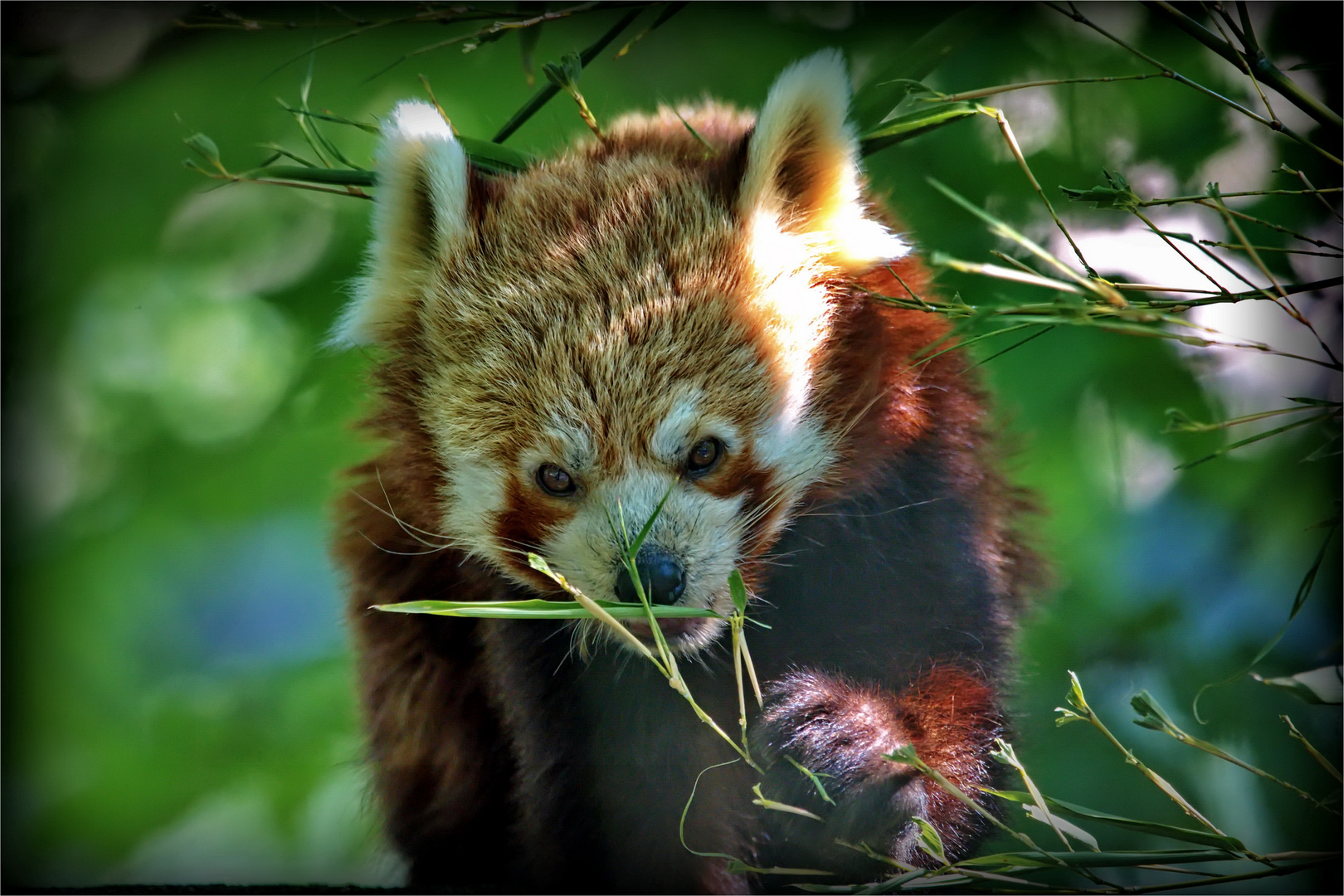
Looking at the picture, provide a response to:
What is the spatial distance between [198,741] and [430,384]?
2.96 ft

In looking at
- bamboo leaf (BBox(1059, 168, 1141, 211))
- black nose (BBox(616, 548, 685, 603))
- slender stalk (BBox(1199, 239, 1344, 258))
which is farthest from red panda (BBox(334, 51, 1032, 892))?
slender stalk (BBox(1199, 239, 1344, 258))

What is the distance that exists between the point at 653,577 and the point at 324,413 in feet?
2.91

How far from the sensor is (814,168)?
4.70 ft

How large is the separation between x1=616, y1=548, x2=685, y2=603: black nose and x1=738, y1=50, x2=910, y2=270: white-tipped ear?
1.78 feet

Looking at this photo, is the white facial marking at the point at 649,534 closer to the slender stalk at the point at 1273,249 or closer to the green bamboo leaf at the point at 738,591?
the green bamboo leaf at the point at 738,591

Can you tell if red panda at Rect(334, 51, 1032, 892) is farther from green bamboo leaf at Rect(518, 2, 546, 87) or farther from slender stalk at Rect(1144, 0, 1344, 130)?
slender stalk at Rect(1144, 0, 1344, 130)

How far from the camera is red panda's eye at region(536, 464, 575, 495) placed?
1342 millimetres

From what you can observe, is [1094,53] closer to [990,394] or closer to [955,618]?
[990,394]

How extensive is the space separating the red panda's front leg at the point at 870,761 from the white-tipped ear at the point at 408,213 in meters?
0.87

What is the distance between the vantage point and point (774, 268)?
56.7 inches

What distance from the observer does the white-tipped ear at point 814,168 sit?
1393 mm

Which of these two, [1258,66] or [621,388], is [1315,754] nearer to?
[1258,66]

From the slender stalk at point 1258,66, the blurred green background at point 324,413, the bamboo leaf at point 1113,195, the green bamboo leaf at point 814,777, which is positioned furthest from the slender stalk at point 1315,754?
the slender stalk at point 1258,66

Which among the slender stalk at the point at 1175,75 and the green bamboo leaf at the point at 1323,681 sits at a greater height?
the slender stalk at the point at 1175,75
